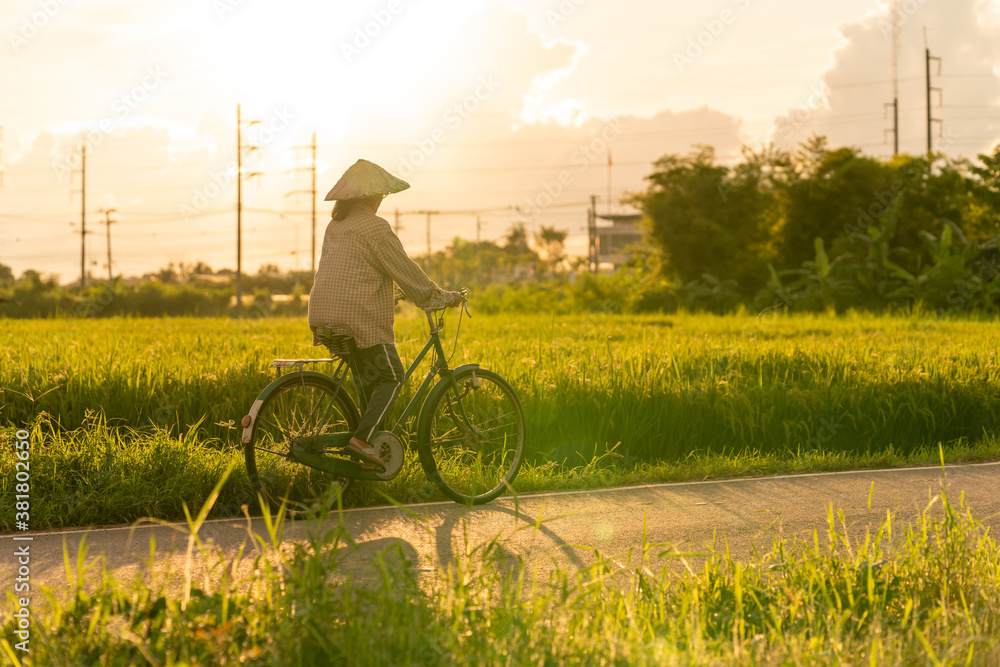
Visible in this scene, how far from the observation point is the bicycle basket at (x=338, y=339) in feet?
17.0

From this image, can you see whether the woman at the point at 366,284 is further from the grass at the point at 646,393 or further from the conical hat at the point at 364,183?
the grass at the point at 646,393

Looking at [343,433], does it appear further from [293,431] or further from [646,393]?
[646,393]

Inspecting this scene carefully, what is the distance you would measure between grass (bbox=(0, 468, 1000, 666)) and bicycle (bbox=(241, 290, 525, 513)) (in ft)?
5.08

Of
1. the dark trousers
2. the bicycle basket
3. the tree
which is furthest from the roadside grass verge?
the tree

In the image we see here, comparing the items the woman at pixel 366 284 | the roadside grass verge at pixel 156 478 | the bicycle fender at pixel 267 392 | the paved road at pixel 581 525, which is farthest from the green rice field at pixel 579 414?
the woman at pixel 366 284

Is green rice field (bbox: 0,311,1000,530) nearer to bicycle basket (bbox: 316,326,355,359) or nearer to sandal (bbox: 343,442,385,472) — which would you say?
sandal (bbox: 343,442,385,472)

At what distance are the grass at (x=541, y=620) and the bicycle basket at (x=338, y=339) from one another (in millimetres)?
1822

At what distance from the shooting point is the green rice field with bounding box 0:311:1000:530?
545cm

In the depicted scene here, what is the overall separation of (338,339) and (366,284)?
40cm

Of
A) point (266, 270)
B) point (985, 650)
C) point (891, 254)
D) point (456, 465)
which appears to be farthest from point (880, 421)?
point (266, 270)

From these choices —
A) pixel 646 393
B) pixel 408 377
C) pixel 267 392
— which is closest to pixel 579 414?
pixel 646 393

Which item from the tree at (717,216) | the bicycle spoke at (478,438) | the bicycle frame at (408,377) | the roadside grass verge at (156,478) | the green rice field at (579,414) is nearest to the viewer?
the roadside grass verge at (156,478)

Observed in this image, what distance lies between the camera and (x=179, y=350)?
9984 mm

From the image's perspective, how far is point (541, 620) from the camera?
3.22 meters
